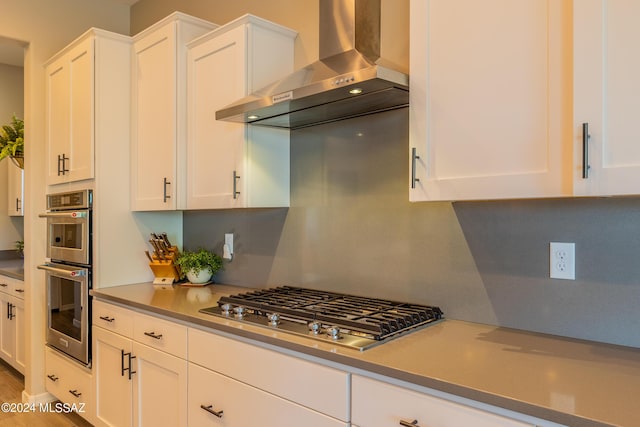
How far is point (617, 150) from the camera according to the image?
43.5 inches

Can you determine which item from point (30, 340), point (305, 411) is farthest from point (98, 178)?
point (305, 411)

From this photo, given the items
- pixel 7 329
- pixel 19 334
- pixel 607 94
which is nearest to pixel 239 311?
pixel 607 94

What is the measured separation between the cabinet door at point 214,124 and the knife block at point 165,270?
0.53m

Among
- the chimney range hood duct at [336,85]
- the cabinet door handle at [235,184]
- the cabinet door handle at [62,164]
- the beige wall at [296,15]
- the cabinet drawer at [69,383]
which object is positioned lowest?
the cabinet drawer at [69,383]

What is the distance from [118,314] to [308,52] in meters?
1.68

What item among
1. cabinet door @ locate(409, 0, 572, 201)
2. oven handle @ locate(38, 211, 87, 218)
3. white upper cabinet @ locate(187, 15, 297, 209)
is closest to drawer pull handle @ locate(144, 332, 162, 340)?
white upper cabinet @ locate(187, 15, 297, 209)

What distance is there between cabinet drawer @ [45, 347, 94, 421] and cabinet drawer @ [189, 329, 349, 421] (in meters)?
1.17

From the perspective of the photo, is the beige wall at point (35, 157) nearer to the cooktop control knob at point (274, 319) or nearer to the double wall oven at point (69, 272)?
the double wall oven at point (69, 272)

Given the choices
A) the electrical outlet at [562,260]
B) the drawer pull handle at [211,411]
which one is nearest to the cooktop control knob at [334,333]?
the drawer pull handle at [211,411]

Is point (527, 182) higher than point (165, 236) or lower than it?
higher

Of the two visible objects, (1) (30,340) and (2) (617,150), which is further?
(1) (30,340)

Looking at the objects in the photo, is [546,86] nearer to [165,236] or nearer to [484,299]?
[484,299]

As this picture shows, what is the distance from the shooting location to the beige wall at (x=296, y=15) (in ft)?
6.30

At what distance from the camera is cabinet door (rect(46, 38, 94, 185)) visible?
277 centimetres
